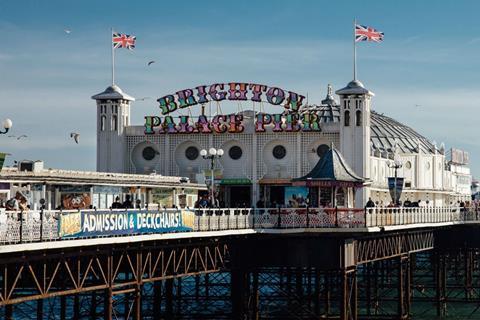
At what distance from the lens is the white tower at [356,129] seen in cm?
7619

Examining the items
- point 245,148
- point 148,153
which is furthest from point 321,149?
point 148,153

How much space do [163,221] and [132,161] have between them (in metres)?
40.7

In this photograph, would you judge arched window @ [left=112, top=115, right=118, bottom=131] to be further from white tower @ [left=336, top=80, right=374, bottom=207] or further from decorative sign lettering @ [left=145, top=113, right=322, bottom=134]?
white tower @ [left=336, top=80, right=374, bottom=207]

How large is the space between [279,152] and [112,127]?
40.7ft

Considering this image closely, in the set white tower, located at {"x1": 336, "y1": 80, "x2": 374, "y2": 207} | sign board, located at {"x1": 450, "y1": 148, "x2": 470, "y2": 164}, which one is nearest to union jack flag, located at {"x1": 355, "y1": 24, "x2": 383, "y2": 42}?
white tower, located at {"x1": 336, "y1": 80, "x2": 374, "y2": 207}

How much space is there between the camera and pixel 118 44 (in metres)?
70.9

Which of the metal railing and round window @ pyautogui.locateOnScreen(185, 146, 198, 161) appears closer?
the metal railing

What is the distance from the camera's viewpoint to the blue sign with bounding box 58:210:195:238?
34.3 metres

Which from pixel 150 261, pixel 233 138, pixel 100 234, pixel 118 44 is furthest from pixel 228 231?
pixel 233 138

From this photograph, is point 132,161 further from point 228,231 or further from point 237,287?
point 228,231

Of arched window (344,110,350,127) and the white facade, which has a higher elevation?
arched window (344,110,350,127)

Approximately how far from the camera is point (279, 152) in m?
78.2

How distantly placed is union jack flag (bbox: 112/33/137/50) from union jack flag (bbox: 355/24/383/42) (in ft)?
49.6

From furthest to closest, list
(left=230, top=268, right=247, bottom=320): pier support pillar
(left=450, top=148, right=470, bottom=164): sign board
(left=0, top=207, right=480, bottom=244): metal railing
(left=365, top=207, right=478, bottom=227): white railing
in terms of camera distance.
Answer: (left=450, top=148, right=470, bottom=164): sign board → (left=365, top=207, right=478, bottom=227): white railing → (left=230, top=268, right=247, bottom=320): pier support pillar → (left=0, top=207, right=480, bottom=244): metal railing
